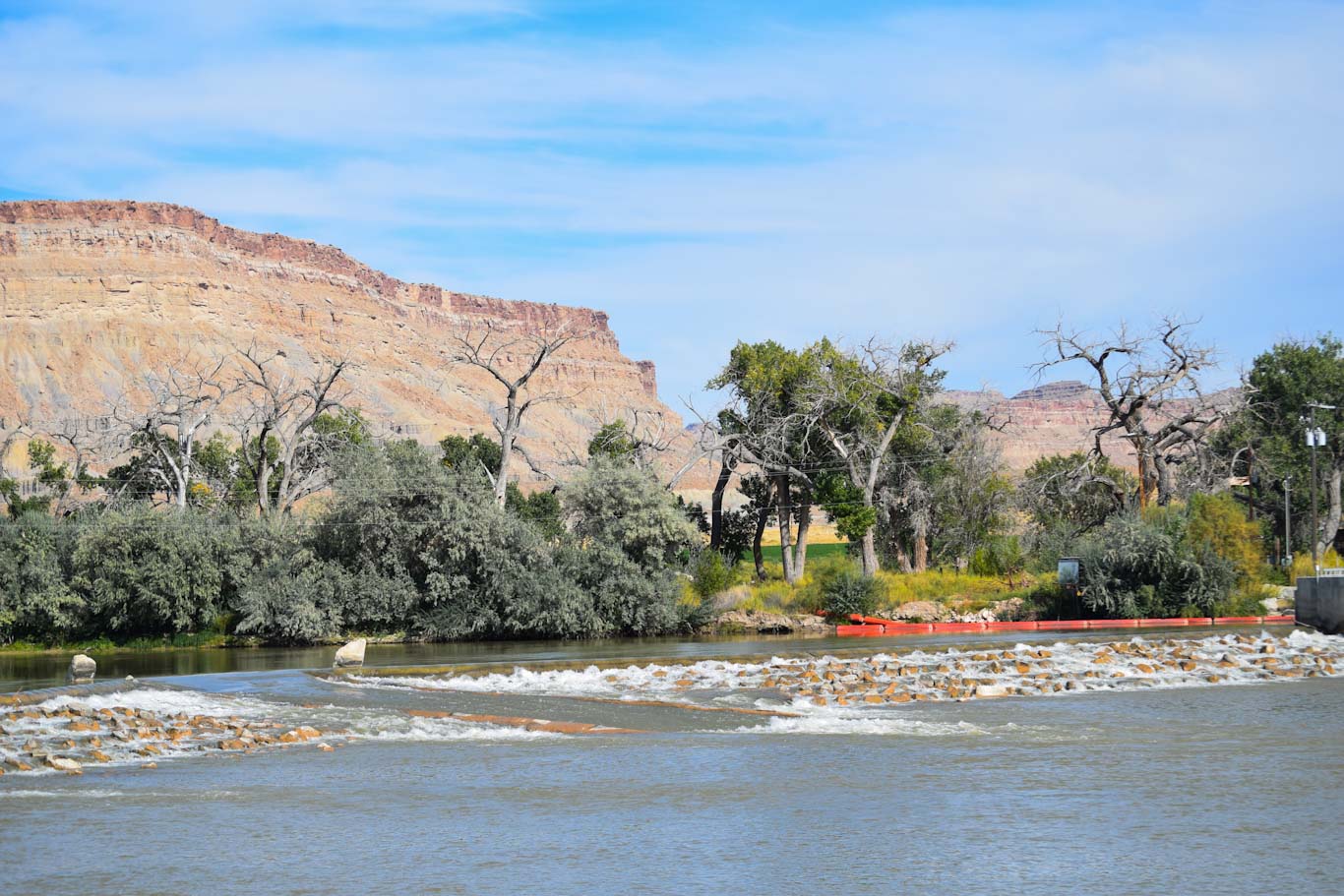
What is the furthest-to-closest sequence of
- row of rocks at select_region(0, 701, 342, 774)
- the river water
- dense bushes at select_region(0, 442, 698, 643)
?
dense bushes at select_region(0, 442, 698, 643) < row of rocks at select_region(0, 701, 342, 774) < the river water

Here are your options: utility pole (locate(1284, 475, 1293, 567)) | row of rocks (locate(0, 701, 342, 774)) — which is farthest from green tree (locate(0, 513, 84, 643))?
utility pole (locate(1284, 475, 1293, 567))

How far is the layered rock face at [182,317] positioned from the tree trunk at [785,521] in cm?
7983

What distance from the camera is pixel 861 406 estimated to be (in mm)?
47000

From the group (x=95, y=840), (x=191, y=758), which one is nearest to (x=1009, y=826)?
(x=95, y=840)

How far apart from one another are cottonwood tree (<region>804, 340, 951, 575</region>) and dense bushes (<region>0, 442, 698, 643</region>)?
324 inches

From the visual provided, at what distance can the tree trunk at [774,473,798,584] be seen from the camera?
47.5 meters

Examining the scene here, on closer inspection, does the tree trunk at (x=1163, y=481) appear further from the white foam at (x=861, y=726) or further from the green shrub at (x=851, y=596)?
the white foam at (x=861, y=726)

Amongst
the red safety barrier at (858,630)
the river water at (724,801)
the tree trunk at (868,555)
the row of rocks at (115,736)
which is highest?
the tree trunk at (868,555)

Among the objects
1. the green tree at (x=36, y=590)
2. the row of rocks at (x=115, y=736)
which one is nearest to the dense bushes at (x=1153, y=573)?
the row of rocks at (x=115, y=736)

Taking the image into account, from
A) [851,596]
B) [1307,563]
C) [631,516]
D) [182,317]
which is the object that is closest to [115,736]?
[631,516]

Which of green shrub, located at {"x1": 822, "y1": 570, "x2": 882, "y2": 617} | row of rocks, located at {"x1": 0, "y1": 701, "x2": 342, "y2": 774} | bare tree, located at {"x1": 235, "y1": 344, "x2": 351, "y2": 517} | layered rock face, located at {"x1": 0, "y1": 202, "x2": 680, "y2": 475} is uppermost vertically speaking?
layered rock face, located at {"x1": 0, "y1": 202, "x2": 680, "y2": 475}

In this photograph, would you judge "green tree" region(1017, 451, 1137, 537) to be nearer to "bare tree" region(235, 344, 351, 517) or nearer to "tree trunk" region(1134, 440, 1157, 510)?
"tree trunk" region(1134, 440, 1157, 510)

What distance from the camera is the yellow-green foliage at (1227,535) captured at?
1590 inches

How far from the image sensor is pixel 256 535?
41938mm
